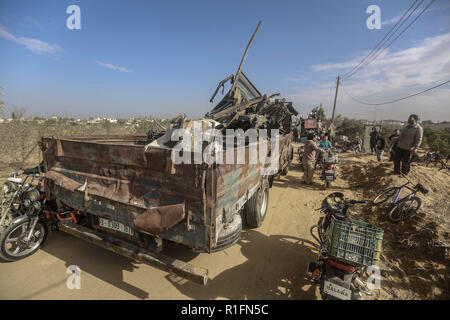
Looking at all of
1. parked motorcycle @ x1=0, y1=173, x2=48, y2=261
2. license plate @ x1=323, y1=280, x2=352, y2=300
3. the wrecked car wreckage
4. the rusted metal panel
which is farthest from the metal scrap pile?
license plate @ x1=323, y1=280, x2=352, y2=300

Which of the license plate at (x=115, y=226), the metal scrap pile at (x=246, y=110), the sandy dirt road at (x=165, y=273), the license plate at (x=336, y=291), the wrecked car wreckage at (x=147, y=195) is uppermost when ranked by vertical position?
the metal scrap pile at (x=246, y=110)

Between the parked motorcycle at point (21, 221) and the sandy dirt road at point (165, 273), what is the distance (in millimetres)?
169

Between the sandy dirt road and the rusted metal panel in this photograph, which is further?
the sandy dirt road

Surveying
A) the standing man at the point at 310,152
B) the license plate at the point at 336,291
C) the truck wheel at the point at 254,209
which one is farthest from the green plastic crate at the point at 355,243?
the standing man at the point at 310,152

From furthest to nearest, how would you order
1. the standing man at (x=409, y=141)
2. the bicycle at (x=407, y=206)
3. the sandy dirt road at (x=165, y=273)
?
1. the standing man at (x=409, y=141)
2. the bicycle at (x=407, y=206)
3. the sandy dirt road at (x=165, y=273)

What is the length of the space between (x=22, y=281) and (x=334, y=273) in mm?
3789

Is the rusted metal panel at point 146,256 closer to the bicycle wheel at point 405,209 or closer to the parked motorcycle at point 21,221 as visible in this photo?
the parked motorcycle at point 21,221

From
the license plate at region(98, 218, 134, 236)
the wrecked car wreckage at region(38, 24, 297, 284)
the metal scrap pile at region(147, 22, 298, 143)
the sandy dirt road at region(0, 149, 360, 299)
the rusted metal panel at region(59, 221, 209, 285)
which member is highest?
the metal scrap pile at region(147, 22, 298, 143)

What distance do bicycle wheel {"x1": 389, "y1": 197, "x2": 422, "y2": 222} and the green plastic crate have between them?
8.86ft

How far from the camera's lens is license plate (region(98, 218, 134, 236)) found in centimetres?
236

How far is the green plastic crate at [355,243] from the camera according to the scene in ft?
6.57

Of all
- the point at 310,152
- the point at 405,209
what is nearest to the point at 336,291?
the point at 405,209

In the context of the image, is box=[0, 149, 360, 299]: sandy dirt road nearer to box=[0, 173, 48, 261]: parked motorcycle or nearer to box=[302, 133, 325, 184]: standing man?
box=[0, 173, 48, 261]: parked motorcycle
